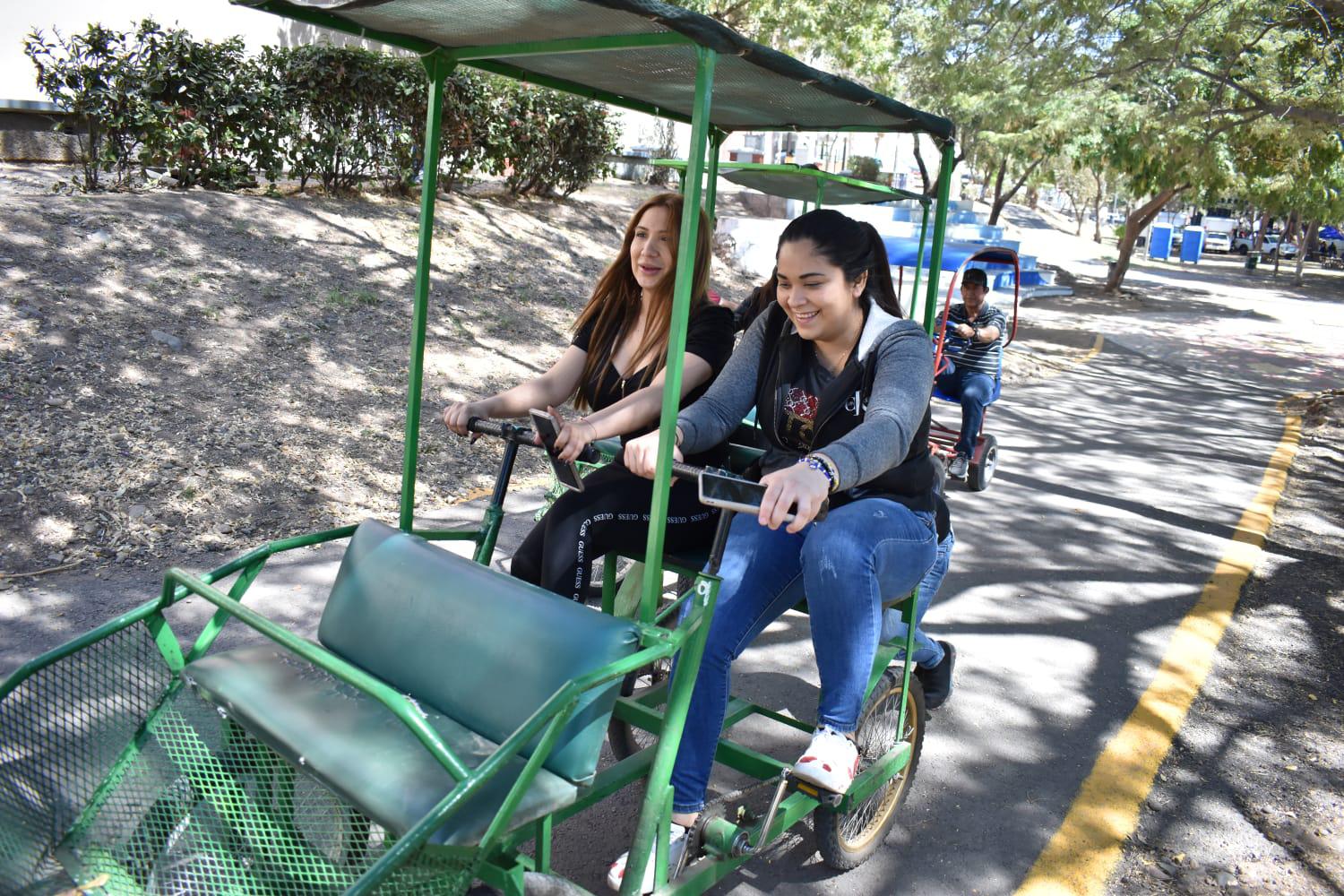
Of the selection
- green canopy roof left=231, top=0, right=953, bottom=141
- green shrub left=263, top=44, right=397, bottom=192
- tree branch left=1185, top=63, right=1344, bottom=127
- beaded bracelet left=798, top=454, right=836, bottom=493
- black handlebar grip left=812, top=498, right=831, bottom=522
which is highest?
tree branch left=1185, top=63, right=1344, bottom=127

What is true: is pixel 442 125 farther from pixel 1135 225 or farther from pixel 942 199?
pixel 1135 225

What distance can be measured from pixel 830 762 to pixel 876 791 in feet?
1.73

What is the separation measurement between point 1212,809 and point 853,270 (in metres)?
2.17

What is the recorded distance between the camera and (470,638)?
2287 millimetres

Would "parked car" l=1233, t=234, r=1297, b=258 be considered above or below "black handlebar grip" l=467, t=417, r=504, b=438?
above

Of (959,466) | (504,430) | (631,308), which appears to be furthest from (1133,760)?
(959,466)

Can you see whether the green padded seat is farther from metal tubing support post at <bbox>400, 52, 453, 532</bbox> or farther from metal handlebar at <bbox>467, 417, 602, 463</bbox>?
metal handlebar at <bbox>467, 417, 602, 463</bbox>

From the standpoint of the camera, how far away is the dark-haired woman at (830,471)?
259cm

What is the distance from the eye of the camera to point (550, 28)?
2369 mm

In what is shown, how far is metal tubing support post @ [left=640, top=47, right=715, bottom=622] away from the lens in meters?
2.15

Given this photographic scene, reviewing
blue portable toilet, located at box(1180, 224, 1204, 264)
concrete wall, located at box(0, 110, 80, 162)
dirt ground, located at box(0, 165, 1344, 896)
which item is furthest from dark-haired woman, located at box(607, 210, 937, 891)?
blue portable toilet, located at box(1180, 224, 1204, 264)

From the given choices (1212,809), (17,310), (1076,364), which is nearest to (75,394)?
(17,310)

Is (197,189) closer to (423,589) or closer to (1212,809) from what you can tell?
(423,589)

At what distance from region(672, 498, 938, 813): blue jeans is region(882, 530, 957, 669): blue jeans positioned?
11.5 inches
